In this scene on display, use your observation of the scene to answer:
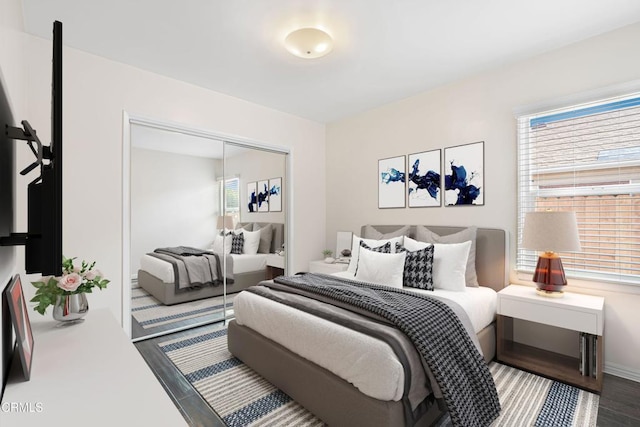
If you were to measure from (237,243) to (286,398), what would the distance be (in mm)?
2080

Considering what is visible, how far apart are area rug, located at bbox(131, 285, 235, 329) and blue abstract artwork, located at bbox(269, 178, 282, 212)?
1.28 meters

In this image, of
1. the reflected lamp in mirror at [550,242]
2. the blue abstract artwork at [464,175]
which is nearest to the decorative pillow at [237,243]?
the blue abstract artwork at [464,175]

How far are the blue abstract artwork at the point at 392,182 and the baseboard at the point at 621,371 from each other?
225 cm

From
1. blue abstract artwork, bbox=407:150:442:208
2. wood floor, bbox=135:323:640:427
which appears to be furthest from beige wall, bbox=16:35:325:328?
blue abstract artwork, bbox=407:150:442:208

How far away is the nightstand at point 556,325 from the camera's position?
2.16m

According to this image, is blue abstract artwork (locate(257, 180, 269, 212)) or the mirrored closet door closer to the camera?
the mirrored closet door

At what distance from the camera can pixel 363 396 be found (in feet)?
5.16

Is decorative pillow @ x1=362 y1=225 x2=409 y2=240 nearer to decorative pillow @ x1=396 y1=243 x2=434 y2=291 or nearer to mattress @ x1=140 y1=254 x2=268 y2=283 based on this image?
decorative pillow @ x1=396 y1=243 x2=434 y2=291

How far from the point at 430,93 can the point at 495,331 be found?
8.41 feet

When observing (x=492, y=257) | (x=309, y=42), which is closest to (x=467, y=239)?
(x=492, y=257)

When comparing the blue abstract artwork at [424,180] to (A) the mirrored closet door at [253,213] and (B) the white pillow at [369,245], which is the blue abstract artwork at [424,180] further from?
(A) the mirrored closet door at [253,213]

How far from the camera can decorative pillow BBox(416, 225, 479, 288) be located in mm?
2900

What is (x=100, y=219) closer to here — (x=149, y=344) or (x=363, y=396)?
(x=149, y=344)

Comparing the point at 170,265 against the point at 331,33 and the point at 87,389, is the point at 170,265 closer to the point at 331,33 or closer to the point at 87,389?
the point at 87,389
